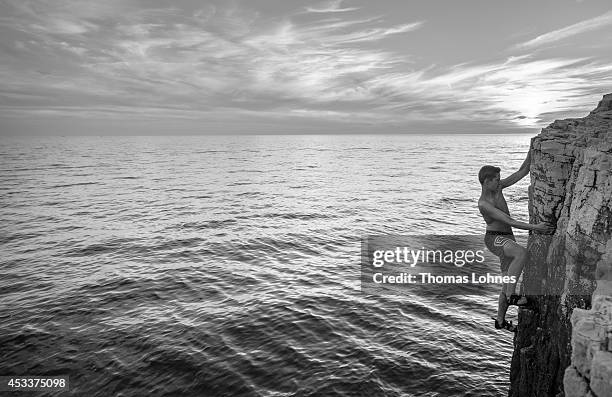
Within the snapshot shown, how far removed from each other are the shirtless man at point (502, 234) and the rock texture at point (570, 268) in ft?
2.01

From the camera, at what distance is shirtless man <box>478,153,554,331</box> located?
960 cm

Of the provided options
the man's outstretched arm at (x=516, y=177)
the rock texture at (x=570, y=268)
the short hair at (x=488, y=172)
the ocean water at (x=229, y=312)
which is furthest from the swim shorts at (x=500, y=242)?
the ocean water at (x=229, y=312)

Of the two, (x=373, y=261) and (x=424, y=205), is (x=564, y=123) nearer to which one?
(x=373, y=261)

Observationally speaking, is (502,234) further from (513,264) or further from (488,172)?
(488,172)

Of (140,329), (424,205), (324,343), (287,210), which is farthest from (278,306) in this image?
(424,205)

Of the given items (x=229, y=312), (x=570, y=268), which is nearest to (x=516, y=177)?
(x=570, y=268)

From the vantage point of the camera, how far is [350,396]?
12477mm

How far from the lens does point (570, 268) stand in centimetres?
856

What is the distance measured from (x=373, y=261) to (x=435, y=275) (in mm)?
4635

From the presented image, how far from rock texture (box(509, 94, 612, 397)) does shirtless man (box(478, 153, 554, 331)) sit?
612 mm

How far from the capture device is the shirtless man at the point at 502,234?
9.60m

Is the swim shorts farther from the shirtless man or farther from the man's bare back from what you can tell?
the man's bare back

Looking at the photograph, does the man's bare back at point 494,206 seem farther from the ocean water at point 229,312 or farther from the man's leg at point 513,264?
the ocean water at point 229,312

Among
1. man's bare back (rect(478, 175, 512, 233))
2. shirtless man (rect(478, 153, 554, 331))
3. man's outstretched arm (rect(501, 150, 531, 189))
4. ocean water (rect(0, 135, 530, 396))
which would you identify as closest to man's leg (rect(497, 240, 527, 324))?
shirtless man (rect(478, 153, 554, 331))
